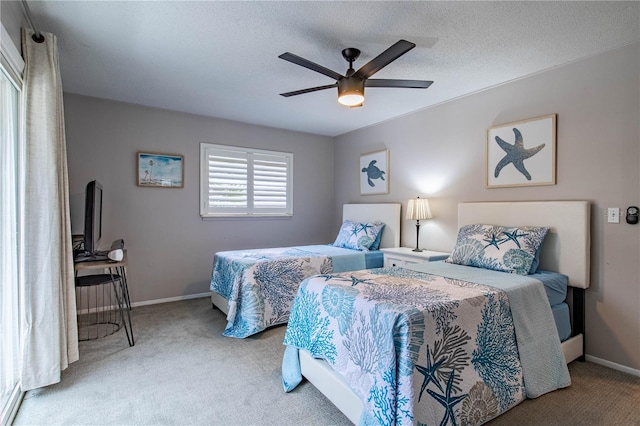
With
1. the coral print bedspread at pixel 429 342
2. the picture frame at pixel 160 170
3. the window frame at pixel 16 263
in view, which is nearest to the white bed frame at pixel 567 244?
the coral print bedspread at pixel 429 342

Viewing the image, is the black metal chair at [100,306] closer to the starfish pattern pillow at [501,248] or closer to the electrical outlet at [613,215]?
the starfish pattern pillow at [501,248]

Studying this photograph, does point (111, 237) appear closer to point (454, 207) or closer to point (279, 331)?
point (279, 331)

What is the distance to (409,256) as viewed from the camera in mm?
Answer: 3633

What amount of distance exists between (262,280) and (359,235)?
62.1 inches

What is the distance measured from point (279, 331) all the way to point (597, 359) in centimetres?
270

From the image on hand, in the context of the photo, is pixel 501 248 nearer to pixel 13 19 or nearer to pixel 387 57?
pixel 387 57

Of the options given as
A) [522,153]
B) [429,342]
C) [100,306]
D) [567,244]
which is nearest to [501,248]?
[567,244]

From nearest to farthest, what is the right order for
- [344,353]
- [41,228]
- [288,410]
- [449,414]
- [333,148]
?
[449,414] → [344,353] → [288,410] → [41,228] → [333,148]

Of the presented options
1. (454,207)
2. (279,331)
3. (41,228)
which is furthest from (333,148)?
(41,228)

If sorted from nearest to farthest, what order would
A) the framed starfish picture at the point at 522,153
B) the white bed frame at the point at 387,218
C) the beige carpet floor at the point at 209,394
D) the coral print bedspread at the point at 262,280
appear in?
1. the beige carpet floor at the point at 209,394
2. the framed starfish picture at the point at 522,153
3. the coral print bedspread at the point at 262,280
4. the white bed frame at the point at 387,218

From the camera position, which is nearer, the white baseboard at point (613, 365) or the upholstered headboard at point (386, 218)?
the white baseboard at point (613, 365)

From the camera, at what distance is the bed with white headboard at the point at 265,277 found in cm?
317

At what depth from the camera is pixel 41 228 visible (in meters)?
2.12

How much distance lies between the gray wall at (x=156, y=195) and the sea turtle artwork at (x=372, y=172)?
1306 mm
